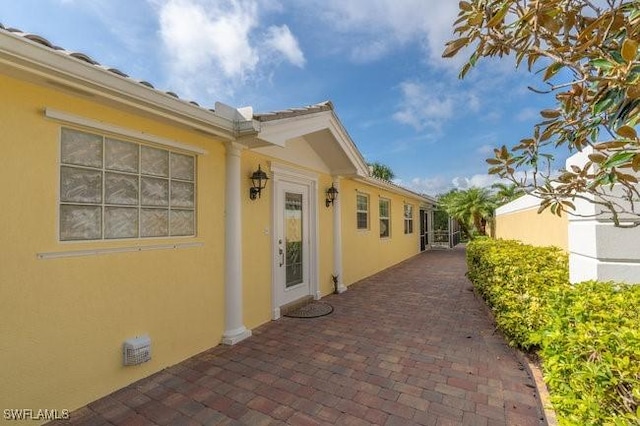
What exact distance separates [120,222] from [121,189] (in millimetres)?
382

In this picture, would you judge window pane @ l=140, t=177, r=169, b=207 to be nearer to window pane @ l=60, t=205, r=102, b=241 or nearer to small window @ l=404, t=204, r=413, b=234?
window pane @ l=60, t=205, r=102, b=241

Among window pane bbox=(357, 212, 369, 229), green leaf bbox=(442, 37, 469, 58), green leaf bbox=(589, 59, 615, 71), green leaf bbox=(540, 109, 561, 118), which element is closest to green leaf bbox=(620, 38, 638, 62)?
green leaf bbox=(589, 59, 615, 71)

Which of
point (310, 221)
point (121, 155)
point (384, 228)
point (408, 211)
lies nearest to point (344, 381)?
point (121, 155)

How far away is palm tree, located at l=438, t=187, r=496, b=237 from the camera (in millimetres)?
18047

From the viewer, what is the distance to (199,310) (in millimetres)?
4363

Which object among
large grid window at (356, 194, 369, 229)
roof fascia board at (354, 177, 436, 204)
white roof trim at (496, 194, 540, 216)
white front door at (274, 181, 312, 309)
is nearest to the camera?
white front door at (274, 181, 312, 309)

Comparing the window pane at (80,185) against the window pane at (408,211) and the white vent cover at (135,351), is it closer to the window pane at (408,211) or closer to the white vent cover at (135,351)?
the white vent cover at (135,351)

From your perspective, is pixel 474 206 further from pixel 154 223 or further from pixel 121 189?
pixel 121 189

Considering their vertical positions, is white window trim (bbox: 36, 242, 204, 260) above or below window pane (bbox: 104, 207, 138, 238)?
below

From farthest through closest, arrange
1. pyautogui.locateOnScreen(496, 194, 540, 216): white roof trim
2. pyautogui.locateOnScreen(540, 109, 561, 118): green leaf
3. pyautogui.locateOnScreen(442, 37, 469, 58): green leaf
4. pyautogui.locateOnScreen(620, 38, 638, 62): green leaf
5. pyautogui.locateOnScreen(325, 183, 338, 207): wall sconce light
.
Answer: pyautogui.locateOnScreen(325, 183, 338, 207): wall sconce light → pyautogui.locateOnScreen(496, 194, 540, 216): white roof trim → pyautogui.locateOnScreen(540, 109, 561, 118): green leaf → pyautogui.locateOnScreen(442, 37, 469, 58): green leaf → pyautogui.locateOnScreen(620, 38, 638, 62): green leaf

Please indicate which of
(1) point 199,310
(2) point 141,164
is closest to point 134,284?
(1) point 199,310

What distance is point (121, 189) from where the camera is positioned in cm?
354

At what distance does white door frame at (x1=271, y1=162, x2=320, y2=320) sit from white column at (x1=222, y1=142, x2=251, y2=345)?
3.40 feet

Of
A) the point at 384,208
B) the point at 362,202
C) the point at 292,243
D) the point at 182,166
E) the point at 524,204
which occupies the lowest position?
the point at 292,243
